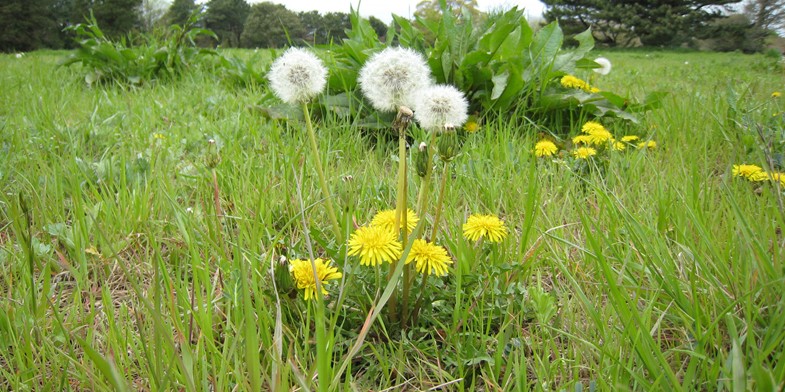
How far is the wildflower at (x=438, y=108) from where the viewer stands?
0.92 m

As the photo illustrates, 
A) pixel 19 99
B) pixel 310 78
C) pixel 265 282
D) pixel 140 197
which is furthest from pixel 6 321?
pixel 19 99

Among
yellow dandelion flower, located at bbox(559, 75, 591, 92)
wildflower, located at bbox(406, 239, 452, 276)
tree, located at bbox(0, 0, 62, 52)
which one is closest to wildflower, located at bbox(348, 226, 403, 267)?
wildflower, located at bbox(406, 239, 452, 276)

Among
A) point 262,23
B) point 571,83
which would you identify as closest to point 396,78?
point 571,83

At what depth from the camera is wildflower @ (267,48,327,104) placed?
1.00 meters

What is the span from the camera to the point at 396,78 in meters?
0.97

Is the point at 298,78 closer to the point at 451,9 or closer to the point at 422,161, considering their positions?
the point at 422,161

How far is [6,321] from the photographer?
90 centimetres

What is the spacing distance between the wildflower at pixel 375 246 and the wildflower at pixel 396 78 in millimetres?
289

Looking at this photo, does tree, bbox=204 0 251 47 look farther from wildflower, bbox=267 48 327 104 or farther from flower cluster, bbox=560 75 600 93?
wildflower, bbox=267 48 327 104

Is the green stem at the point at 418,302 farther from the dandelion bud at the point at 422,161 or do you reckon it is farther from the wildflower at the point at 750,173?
the wildflower at the point at 750,173

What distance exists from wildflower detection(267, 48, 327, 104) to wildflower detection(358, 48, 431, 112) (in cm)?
12

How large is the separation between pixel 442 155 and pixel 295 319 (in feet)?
1.54

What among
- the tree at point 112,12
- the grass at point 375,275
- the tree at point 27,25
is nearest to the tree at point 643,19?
the grass at point 375,275

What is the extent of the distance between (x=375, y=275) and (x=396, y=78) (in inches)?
16.3
